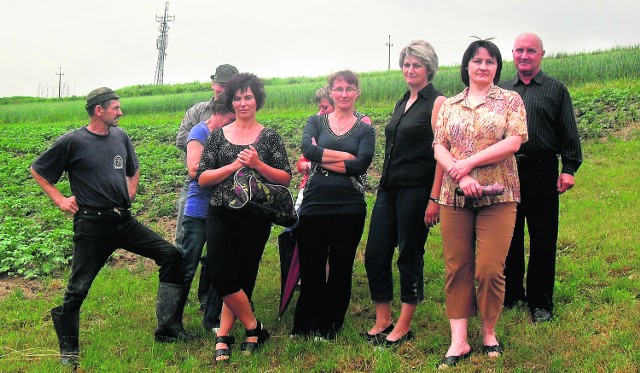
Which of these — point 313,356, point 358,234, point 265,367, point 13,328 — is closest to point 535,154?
point 358,234

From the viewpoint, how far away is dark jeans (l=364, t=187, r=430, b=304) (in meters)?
4.55

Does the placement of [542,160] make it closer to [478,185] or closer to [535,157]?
[535,157]

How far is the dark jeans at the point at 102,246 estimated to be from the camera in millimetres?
4766

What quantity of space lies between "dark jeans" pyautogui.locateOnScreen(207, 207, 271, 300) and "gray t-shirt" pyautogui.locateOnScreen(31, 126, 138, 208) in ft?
2.98

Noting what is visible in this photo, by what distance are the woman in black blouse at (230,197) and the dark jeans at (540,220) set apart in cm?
195

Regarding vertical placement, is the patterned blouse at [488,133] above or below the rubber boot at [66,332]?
above

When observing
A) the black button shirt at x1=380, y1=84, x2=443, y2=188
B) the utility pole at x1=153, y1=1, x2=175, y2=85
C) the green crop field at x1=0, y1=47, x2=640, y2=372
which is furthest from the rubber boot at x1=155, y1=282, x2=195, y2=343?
the utility pole at x1=153, y1=1, x2=175, y2=85

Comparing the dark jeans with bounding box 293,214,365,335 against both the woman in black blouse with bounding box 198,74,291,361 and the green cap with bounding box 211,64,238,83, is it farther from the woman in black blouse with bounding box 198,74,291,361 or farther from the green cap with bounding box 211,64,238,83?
the green cap with bounding box 211,64,238,83

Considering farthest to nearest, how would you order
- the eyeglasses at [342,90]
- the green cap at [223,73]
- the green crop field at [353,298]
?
the green cap at [223,73], the eyeglasses at [342,90], the green crop field at [353,298]

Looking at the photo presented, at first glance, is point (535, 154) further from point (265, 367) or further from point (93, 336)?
point (93, 336)

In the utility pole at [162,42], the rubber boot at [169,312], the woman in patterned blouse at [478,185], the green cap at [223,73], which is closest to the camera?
the woman in patterned blouse at [478,185]

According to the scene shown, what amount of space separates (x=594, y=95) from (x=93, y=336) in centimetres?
1225


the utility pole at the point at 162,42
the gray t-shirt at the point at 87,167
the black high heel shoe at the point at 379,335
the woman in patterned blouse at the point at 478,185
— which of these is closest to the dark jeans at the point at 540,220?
the woman in patterned blouse at the point at 478,185

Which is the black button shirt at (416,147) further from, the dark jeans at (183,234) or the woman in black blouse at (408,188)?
the dark jeans at (183,234)
